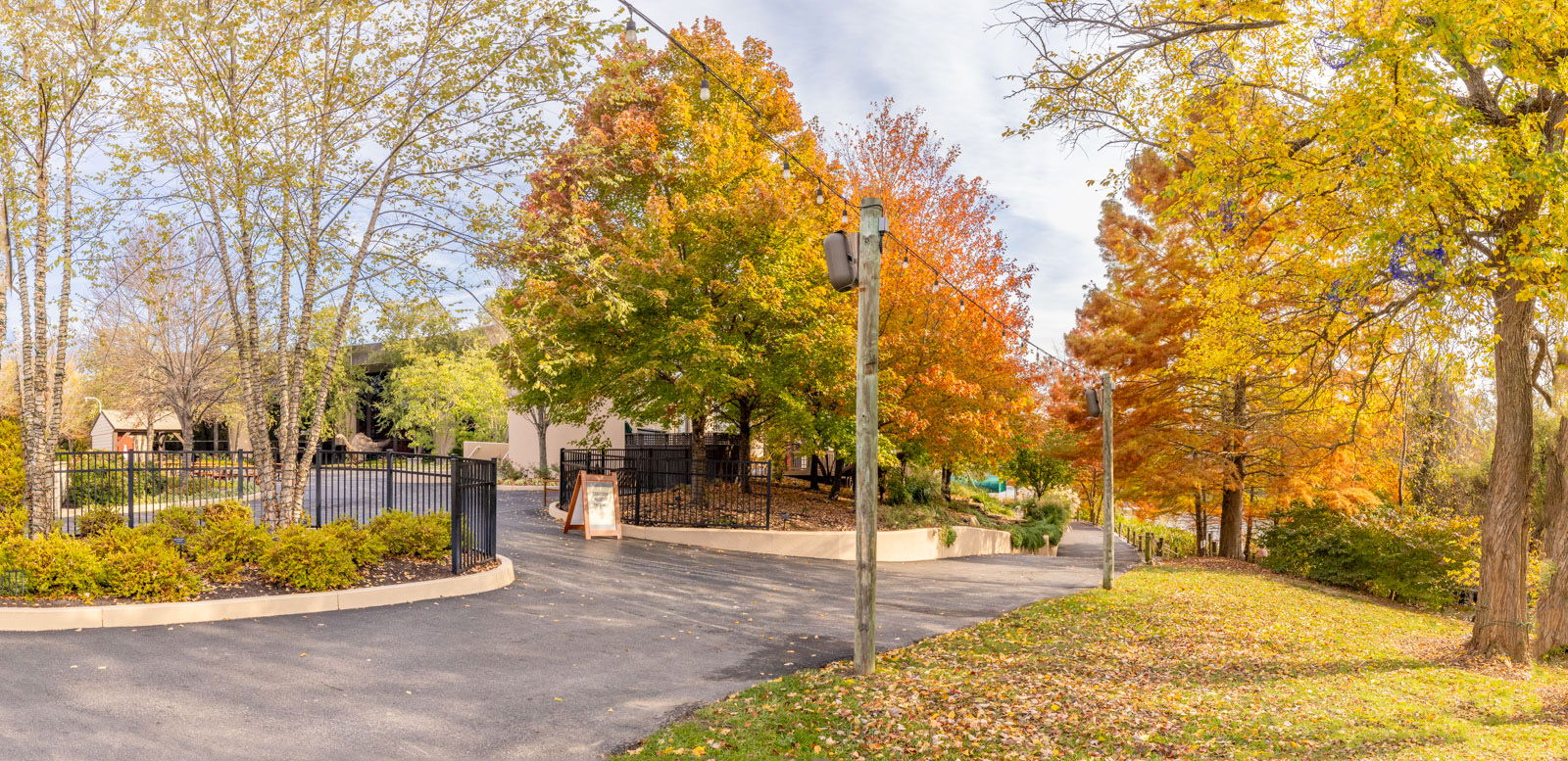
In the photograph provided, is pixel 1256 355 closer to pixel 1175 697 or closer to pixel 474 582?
pixel 1175 697

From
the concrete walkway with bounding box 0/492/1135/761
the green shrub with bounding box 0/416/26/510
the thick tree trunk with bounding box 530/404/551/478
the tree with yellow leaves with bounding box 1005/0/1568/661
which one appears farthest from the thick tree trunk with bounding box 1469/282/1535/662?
the thick tree trunk with bounding box 530/404/551/478

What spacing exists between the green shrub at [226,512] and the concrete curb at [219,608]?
199cm

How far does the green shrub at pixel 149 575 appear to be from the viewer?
8.88 meters

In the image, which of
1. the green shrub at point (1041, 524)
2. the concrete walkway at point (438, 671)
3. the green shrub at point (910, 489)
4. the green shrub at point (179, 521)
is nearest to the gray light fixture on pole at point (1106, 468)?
the concrete walkway at point (438, 671)

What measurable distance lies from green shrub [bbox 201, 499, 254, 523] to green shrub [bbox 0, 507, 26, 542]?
185 cm


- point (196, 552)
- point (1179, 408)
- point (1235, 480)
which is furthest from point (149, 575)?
point (1235, 480)

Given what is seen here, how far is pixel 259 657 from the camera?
7516 millimetres

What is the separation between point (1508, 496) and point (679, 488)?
576 inches

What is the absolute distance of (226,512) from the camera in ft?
40.2

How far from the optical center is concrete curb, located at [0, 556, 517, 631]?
323 inches

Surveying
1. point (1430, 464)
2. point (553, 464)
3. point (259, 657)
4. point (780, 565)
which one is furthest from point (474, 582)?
point (1430, 464)

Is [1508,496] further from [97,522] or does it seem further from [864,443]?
[97,522]

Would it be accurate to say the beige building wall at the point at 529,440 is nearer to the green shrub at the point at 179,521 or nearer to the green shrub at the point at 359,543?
the green shrub at the point at 179,521

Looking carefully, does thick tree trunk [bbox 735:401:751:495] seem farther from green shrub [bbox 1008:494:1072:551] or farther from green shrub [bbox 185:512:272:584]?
green shrub [bbox 185:512:272:584]
